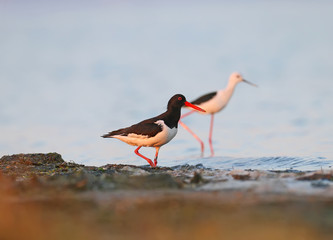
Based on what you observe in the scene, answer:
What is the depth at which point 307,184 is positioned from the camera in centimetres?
630

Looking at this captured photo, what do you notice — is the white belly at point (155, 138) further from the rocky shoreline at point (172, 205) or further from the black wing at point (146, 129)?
the rocky shoreline at point (172, 205)

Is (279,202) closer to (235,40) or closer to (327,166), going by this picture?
(327,166)

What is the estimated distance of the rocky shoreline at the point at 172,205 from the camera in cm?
452

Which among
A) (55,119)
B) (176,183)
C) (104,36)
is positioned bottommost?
(176,183)

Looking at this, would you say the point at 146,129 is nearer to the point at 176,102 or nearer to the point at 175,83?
the point at 176,102

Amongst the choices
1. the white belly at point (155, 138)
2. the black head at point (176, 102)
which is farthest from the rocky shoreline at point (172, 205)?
the black head at point (176, 102)

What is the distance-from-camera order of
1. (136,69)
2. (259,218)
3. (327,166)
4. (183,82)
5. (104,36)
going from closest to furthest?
(259,218)
(327,166)
(183,82)
(136,69)
(104,36)

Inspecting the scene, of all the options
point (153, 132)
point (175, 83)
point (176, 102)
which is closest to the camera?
point (153, 132)

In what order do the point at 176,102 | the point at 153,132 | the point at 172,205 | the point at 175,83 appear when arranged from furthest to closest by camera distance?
1. the point at 175,83
2. the point at 176,102
3. the point at 153,132
4. the point at 172,205

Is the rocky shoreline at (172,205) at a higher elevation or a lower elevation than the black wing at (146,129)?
lower

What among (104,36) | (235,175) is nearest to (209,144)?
(235,175)

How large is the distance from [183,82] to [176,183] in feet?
46.3

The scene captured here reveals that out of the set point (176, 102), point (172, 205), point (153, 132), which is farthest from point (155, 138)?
point (172, 205)

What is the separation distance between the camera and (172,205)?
528cm
